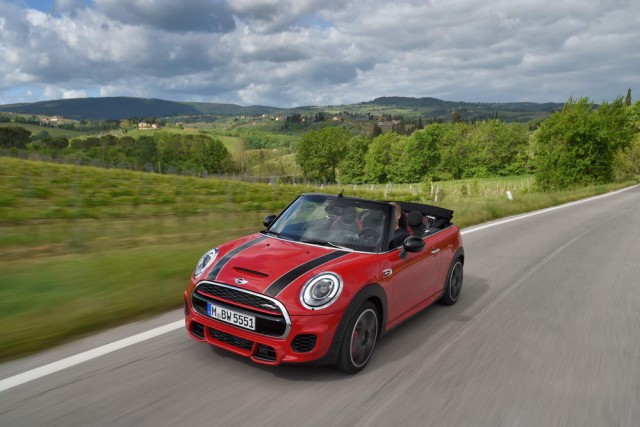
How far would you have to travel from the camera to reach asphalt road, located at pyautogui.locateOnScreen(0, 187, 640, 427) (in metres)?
3.17

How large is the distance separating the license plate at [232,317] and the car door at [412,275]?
4.18ft

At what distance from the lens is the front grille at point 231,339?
3.65m

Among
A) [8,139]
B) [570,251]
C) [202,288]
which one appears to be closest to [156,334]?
[202,288]

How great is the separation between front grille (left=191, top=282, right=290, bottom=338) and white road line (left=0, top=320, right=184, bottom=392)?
894mm

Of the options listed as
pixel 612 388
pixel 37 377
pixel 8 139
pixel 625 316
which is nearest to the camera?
pixel 37 377

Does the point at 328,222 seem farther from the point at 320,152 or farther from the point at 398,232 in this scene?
the point at 320,152

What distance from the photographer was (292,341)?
3.54 m

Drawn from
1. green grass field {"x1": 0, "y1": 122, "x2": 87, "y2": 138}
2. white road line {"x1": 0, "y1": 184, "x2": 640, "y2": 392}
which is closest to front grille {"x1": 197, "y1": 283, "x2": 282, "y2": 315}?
white road line {"x1": 0, "y1": 184, "x2": 640, "y2": 392}

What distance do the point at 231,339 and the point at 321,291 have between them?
A: 0.77m

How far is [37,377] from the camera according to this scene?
3510 millimetres

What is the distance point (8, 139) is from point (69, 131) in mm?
57586

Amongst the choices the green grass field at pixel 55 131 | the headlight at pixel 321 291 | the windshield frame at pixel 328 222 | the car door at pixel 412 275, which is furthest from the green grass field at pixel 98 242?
the green grass field at pixel 55 131

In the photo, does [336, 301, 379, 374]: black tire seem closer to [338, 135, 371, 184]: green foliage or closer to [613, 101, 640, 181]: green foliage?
[613, 101, 640, 181]: green foliage

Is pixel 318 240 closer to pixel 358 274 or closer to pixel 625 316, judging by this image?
pixel 358 274
